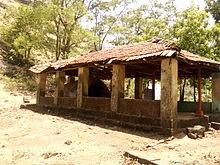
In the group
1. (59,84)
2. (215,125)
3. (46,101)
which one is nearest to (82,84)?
(59,84)

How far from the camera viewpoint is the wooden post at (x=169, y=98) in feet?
19.5


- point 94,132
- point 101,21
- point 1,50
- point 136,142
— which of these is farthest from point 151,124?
point 1,50

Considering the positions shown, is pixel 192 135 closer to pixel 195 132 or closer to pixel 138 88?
pixel 195 132

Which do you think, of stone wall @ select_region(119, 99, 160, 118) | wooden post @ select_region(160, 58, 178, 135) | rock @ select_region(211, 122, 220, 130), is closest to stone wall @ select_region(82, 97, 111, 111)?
stone wall @ select_region(119, 99, 160, 118)

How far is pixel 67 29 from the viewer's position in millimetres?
19281

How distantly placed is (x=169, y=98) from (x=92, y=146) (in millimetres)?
2877

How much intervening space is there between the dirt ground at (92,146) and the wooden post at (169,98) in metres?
0.40

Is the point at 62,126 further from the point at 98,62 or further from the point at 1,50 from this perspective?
the point at 1,50

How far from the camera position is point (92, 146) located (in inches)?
200

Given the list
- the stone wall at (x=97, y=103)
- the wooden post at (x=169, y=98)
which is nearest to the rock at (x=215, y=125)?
the wooden post at (x=169, y=98)

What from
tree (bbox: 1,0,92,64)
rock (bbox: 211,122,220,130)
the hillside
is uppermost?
the hillside

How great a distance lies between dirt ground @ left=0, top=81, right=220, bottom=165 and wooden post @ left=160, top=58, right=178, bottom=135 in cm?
40

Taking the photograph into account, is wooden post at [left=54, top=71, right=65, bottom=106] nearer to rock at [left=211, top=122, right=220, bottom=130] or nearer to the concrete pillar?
rock at [left=211, top=122, right=220, bottom=130]

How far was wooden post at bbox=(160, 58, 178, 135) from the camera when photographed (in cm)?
594
